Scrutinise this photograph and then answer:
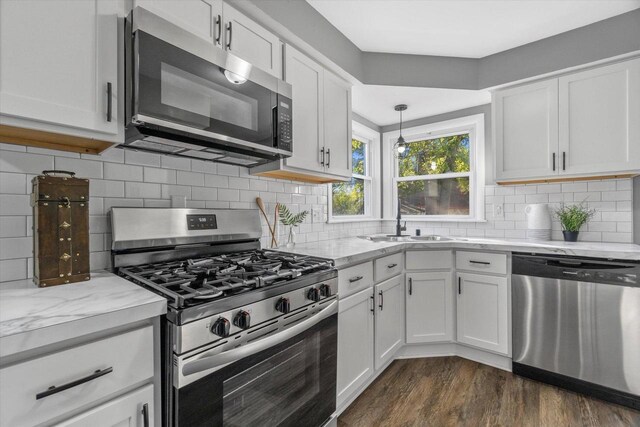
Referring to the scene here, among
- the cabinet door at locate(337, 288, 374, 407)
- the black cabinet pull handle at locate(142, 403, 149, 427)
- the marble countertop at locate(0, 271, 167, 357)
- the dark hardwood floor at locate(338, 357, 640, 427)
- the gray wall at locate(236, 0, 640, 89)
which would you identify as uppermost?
the gray wall at locate(236, 0, 640, 89)

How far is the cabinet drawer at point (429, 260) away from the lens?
8.20 ft

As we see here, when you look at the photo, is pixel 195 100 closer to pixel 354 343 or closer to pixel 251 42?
pixel 251 42

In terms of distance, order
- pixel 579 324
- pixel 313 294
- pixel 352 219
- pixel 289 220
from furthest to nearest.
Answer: pixel 352 219
pixel 289 220
pixel 579 324
pixel 313 294

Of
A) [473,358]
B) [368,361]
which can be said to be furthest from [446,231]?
[368,361]

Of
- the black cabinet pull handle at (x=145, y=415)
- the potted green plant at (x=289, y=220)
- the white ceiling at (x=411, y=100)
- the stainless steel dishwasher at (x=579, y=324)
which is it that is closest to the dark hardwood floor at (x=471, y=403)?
the stainless steel dishwasher at (x=579, y=324)

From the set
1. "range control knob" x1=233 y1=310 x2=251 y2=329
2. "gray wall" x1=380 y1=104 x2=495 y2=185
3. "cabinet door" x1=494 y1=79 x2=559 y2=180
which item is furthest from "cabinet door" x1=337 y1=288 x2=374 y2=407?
"gray wall" x1=380 y1=104 x2=495 y2=185

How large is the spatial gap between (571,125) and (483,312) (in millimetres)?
1562

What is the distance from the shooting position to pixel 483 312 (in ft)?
7.92

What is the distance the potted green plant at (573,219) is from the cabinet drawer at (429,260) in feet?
3.05

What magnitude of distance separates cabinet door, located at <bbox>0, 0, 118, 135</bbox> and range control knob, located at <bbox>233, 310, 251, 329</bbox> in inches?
32.4

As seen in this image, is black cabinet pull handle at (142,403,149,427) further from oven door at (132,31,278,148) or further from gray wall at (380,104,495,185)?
gray wall at (380,104,495,185)

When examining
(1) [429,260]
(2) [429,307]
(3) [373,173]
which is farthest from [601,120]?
(3) [373,173]

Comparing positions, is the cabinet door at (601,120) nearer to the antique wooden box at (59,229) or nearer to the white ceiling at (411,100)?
the white ceiling at (411,100)

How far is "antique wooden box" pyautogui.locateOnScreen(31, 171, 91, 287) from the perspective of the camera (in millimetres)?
1059
